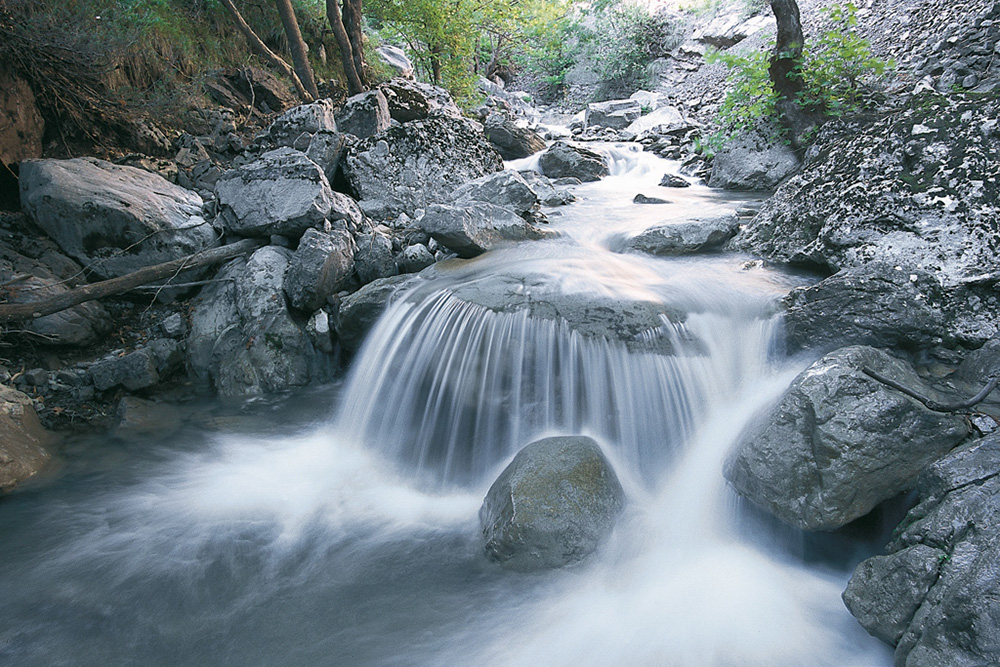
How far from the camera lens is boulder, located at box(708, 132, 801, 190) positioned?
9.08 metres

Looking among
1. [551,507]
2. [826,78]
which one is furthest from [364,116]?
[551,507]

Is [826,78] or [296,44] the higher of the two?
[826,78]

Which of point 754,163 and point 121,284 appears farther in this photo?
point 754,163

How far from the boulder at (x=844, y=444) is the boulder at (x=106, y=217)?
19.9 feet

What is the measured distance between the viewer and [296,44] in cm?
860

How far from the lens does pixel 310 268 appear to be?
530 centimetres

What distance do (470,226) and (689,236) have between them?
260 cm

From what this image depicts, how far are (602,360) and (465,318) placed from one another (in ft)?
4.30

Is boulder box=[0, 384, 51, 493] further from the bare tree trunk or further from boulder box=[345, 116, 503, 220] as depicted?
the bare tree trunk

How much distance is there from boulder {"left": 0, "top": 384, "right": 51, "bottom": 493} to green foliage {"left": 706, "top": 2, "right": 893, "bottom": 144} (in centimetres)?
978

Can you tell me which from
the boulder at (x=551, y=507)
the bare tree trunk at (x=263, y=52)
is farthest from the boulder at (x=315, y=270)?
the bare tree trunk at (x=263, y=52)

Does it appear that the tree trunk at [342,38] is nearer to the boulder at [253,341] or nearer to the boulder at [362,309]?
the boulder at [253,341]

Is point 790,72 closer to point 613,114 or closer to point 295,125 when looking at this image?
point 295,125

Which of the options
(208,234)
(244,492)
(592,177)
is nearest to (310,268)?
(208,234)
